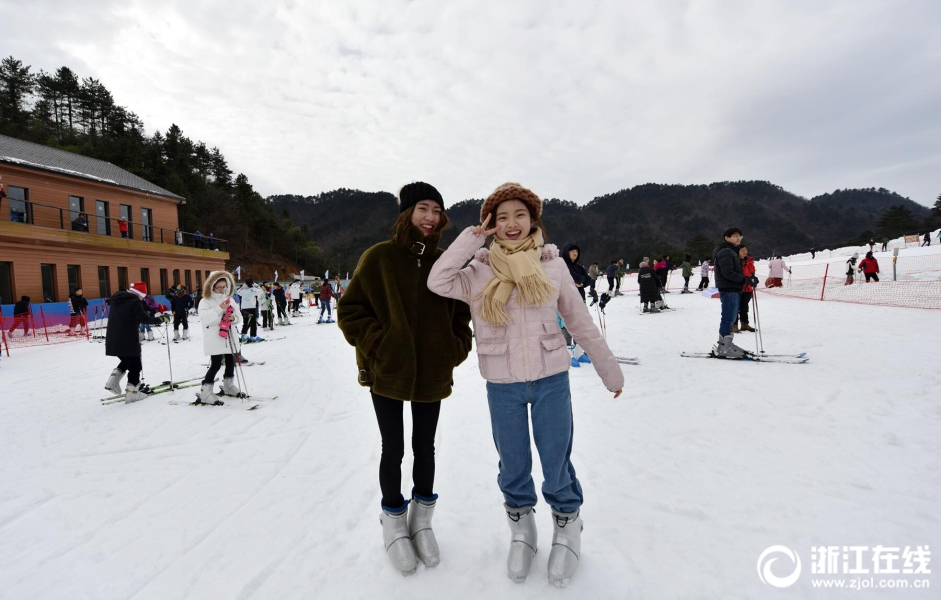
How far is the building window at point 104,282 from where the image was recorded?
22652 mm

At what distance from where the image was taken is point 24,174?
2022 cm

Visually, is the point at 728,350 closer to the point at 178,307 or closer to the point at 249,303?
the point at 249,303

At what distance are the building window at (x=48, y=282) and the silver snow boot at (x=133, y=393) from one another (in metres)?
20.7

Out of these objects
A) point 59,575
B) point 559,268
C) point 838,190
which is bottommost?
point 59,575

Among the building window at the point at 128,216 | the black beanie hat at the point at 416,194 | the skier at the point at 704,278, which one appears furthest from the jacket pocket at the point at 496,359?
the building window at the point at 128,216

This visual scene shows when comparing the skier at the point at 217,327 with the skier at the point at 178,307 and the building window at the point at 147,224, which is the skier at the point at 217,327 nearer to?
the skier at the point at 178,307

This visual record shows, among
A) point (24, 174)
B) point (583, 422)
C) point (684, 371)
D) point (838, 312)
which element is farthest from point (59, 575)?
point (24, 174)

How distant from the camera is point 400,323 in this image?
213 cm

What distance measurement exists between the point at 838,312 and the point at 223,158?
71.8 metres

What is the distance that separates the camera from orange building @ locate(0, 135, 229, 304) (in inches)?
744

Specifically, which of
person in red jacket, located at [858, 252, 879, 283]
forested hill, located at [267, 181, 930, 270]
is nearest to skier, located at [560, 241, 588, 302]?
person in red jacket, located at [858, 252, 879, 283]

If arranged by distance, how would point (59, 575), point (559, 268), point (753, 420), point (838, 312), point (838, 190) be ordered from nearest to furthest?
point (559, 268)
point (59, 575)
point (753, 420)
point (838, 312)
point (838, 190)

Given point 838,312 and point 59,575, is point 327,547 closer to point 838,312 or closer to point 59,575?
point 59,575

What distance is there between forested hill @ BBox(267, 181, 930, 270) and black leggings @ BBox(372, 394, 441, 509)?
245 feet
